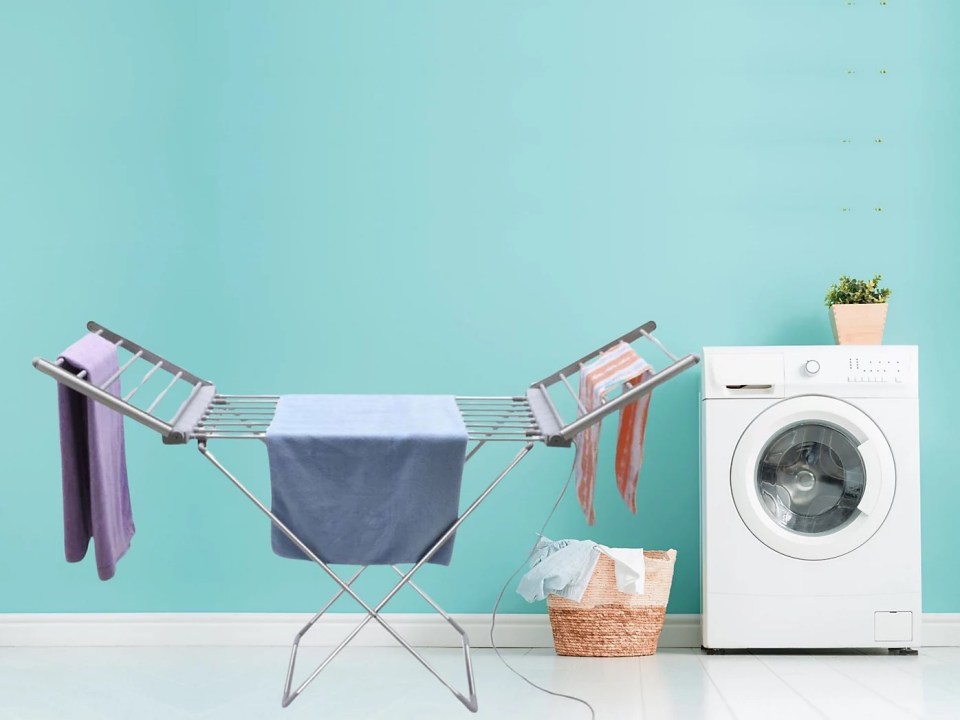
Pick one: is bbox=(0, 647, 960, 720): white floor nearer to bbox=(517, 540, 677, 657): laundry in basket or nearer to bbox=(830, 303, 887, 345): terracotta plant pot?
bbox=(517, 540, 677, 657): laundry in basket

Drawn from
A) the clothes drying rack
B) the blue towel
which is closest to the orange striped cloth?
the clothes drying rack

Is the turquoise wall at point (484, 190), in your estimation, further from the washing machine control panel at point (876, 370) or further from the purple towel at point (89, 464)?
the purple towel at point (89, 464)

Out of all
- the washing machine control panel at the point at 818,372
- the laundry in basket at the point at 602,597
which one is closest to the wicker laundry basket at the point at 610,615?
the laundry in basket at the point at 602,597

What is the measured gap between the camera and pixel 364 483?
2141mm

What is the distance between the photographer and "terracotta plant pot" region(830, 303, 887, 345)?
3459 mm

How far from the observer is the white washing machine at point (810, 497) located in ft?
10.9

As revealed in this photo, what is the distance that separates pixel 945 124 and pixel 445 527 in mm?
2648

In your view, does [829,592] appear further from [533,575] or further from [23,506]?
[23,506]

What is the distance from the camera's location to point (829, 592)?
10.8 feet

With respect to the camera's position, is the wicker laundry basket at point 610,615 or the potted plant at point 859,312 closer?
the wicker laundry basket at point 610,615

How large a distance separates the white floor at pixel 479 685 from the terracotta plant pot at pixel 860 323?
42.1 inches

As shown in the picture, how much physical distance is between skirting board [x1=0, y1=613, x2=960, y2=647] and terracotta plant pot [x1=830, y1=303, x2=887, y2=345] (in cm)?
106

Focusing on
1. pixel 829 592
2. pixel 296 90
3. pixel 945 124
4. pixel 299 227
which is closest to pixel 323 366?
pixel 299 227

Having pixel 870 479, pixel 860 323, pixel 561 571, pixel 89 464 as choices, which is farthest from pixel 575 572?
pixel 89 464
